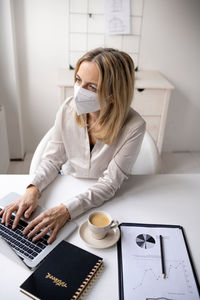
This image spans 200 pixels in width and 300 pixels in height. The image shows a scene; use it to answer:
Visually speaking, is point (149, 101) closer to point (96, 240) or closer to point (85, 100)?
point (85, 100)

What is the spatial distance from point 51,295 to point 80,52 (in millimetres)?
2055

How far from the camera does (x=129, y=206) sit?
1039 millimetres

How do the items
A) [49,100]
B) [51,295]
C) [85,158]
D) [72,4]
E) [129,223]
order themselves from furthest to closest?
1. [49,100]
2. [72,4]
3. [85,158]
4. [129,223]
5. [51,295]

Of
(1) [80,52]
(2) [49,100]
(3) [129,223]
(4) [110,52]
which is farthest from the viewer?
(2) [49,100]

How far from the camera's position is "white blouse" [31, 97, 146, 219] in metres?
1.08

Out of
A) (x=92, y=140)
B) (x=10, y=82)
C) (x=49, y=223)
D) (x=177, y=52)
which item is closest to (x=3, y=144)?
(x=10, y=82)

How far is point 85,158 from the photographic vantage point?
1257 millimetres

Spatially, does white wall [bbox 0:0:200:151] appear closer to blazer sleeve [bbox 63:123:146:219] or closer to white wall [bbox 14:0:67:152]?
white wall [bbox 14:0:67:152]

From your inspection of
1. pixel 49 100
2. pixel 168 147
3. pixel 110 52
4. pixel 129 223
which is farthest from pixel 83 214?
pixel 168 147

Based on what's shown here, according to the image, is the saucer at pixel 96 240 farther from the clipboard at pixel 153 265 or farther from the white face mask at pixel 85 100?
the white face mask at pixel 85 100

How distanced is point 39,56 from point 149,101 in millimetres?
1013

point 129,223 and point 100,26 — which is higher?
point 100,26

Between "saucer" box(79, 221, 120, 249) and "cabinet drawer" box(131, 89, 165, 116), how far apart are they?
1447mm

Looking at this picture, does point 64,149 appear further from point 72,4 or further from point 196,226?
point 72,4
